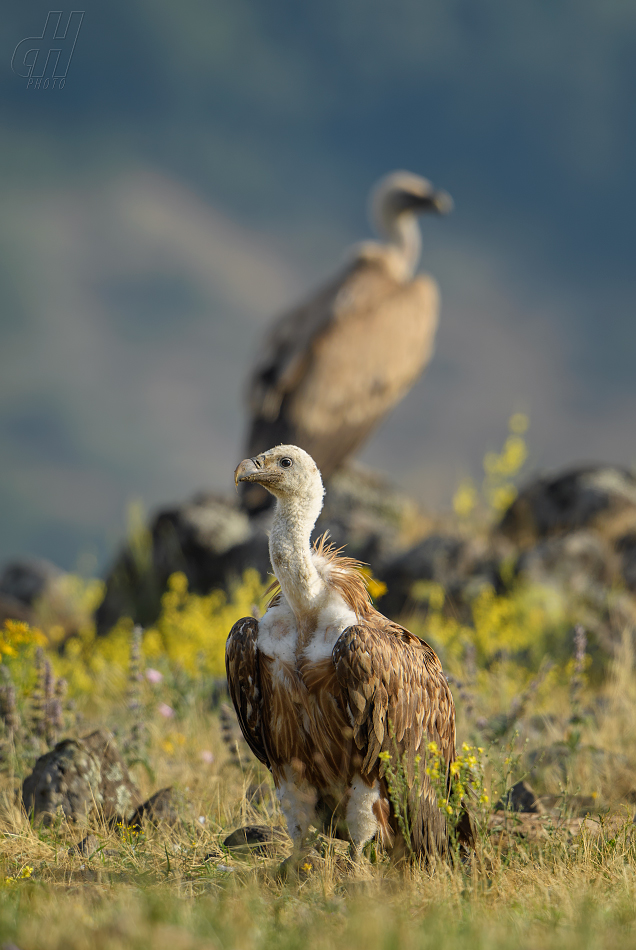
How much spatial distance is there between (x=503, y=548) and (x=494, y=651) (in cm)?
320

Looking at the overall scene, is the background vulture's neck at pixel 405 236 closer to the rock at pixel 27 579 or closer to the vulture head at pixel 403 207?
the vulture head at pixel 403 207

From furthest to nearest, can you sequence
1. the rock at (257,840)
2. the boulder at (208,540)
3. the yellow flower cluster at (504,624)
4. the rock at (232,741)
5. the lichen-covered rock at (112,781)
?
1. the boulder at (208,540)
2. the yellow flower cluster at (504,624)
3. the rock at (232,741)
4. the lichen-covered rock at (112,781)
5. the rock at (257,840)

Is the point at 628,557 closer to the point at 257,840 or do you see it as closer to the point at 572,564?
the point at 572,564

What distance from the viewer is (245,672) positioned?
3584mm

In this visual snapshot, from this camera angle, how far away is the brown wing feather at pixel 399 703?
11.0 ft

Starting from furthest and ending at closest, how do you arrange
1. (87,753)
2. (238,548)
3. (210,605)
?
(238,548)
(210,605)
(87,753)

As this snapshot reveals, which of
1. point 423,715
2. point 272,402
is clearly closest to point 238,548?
point 272,402

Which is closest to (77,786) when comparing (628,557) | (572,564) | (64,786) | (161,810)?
(64,786)

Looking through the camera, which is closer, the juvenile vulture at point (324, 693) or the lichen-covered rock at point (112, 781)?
the juvenile vulture at point (324, 693)

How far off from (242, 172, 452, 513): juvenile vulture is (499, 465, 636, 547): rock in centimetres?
356

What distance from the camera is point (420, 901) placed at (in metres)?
3.05

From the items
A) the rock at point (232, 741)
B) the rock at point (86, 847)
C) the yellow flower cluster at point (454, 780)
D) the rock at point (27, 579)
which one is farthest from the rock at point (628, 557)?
the rock at point (27, 579)

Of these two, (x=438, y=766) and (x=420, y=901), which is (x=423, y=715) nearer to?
(x=438, y=766)

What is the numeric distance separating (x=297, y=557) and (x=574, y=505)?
8953 mm
